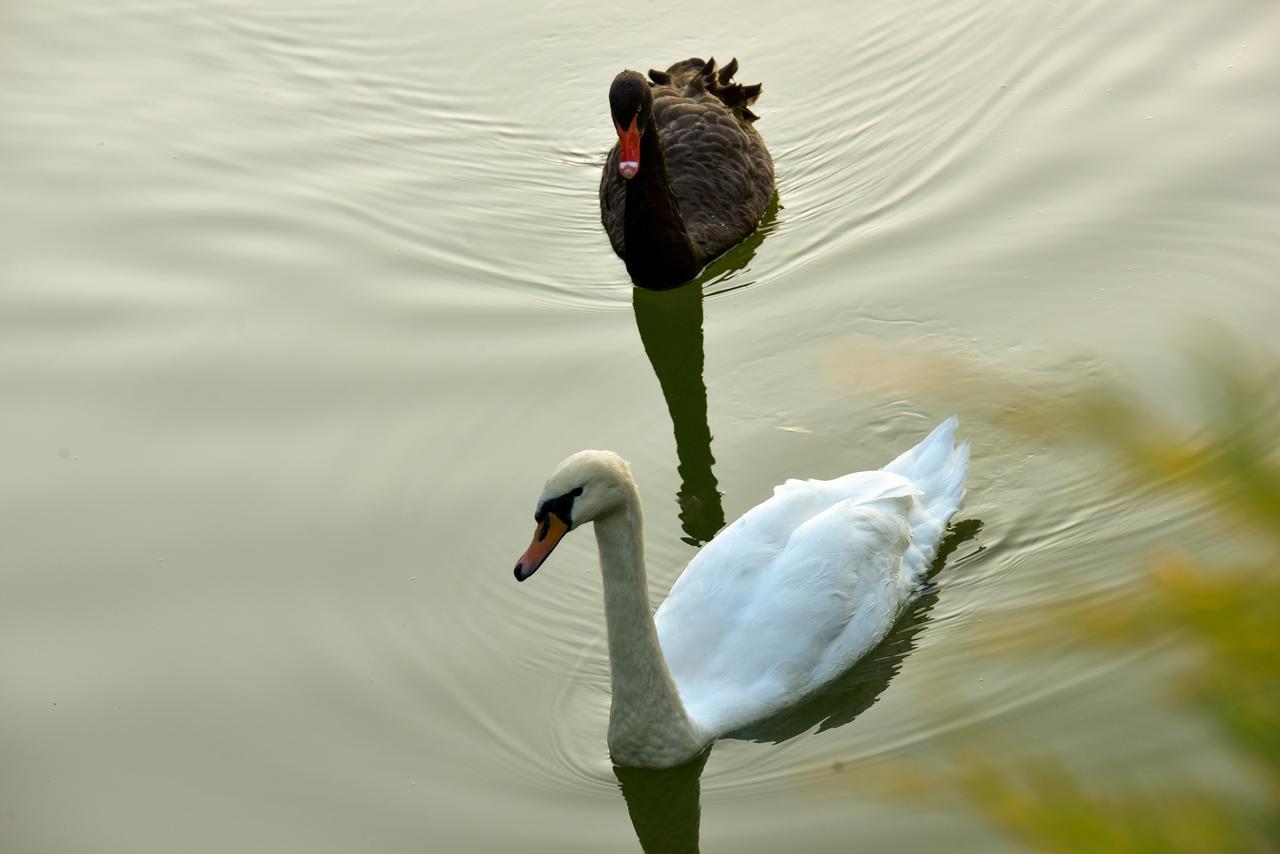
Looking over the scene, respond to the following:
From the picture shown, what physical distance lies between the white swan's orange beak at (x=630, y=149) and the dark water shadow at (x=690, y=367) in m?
0.75

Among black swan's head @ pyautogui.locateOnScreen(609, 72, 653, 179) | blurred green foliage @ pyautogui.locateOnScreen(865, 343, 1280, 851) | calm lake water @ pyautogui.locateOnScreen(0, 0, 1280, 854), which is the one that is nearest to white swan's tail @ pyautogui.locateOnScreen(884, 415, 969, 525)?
calm lake water @ pyautogui.locateOnScreen(0, 0, 1280, 854)

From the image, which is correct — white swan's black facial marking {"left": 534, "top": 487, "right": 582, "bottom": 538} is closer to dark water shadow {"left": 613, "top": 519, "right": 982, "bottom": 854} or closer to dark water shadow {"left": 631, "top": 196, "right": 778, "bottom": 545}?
dark water shadow {"left": 613, "top": 519, "right": 982, "bottom": 854}

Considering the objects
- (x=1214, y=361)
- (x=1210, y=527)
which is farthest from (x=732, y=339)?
(x=1214, y=361)

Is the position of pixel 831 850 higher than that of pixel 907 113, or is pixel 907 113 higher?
pixel 907 113

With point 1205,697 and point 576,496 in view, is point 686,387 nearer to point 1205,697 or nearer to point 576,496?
point 576,496

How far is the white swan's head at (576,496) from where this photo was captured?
469 cm

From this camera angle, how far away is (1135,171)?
8.70m

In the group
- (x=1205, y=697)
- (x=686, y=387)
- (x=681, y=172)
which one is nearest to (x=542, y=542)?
(x=686, y=387)

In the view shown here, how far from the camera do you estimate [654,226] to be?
8352 millimetres

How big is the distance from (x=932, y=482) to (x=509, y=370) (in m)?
2.34

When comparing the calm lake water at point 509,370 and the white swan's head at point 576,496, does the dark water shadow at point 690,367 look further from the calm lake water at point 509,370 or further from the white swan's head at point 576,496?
the white swan's head at point 576,496

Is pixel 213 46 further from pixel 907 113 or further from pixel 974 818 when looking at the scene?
pixel 974 818

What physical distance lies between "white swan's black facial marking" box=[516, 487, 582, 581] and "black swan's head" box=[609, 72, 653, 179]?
144 inches

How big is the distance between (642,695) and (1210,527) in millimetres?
2384
